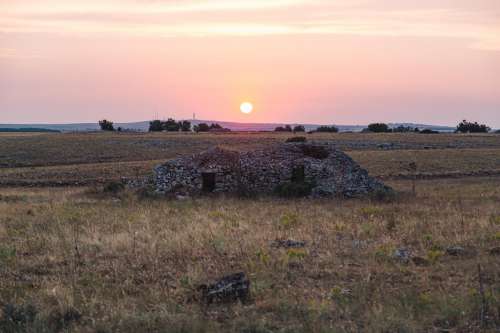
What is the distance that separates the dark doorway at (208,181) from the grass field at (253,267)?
582 centimetres

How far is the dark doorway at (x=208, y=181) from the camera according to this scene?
27500 millimetres

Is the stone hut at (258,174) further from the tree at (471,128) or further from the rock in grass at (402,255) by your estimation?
the tree at (471,128)

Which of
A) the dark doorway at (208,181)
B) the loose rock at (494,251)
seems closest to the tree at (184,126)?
the dark doorway at (208,181)

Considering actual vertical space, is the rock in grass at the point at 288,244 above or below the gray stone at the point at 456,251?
below

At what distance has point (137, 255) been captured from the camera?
Answer: 36.7ft

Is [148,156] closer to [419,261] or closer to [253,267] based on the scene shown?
[253,267]

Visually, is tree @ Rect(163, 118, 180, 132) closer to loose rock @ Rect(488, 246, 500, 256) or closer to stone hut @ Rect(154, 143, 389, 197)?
stone hut @ Rect(154, 143, 389, 197)

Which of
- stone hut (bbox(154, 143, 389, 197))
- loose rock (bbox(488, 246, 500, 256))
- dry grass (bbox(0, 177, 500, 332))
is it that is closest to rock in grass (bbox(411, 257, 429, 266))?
dry grass (bbox(0, 177, 500, 332))

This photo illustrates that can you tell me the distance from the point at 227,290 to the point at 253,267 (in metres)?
1.88

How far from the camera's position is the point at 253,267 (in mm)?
9969

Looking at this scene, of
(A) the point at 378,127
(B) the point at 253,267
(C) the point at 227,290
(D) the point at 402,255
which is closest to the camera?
(C) the point at 227,290

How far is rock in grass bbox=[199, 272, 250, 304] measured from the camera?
26.4 feet

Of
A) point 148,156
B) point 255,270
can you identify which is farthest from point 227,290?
point 148,156

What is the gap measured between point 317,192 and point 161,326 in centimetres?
1974
